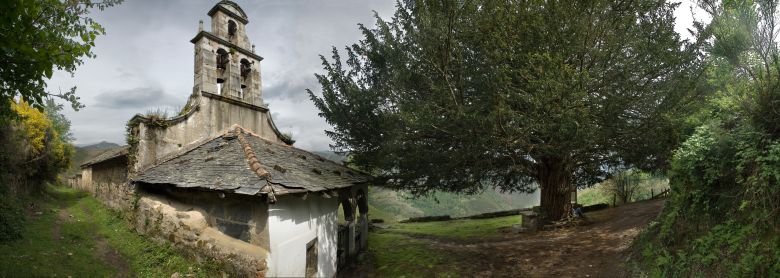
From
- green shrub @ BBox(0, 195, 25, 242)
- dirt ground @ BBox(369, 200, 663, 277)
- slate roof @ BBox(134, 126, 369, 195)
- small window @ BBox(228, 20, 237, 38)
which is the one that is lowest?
dirt ground @ BBox(369, 200, 663, 277)

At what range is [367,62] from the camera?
16.8 meters

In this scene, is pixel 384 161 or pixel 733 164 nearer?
pixel 733 164

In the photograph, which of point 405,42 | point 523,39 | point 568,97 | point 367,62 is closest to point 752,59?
point 568,97

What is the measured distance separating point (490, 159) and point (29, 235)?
13.5m

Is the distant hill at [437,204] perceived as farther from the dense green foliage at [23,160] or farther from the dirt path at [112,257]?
the dirt path at [112,257]

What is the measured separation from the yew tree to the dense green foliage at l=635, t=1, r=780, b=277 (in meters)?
2.02

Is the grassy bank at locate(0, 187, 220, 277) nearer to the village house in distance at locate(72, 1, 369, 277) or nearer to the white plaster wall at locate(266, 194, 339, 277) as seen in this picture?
the village house in distance at locate(72, 1, 369, 277)

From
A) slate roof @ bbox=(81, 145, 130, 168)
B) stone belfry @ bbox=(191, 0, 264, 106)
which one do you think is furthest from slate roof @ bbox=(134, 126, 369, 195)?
stone belfry @ bbox=(191, 0, 264, 106)

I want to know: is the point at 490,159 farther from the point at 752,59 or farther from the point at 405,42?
the point at 752,59

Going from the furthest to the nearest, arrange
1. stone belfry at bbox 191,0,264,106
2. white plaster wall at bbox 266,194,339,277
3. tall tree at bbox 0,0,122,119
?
stone belfry at bbox 191,0,264,106, white plaster wall at bbox 266,194,339,277, tall tree at bbox 0,0,122,119

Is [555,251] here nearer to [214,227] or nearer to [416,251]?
[416,251]

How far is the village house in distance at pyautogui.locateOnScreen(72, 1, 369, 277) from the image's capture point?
287 inches

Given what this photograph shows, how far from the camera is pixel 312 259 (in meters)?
8.85

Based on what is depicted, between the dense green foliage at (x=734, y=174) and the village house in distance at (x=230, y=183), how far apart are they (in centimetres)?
743
